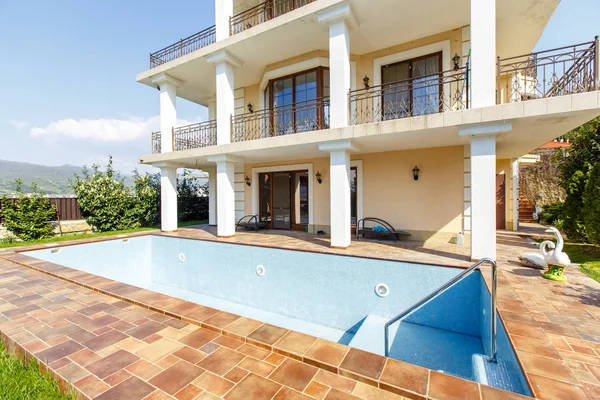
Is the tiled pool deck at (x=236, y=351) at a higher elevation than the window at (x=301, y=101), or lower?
lower

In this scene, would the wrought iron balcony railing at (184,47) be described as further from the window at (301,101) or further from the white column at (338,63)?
the white column at (338,63)

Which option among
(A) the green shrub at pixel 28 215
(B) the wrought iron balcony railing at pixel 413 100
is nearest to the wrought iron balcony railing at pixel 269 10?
(B) the wrought iron balcony railing at pixel 413 100

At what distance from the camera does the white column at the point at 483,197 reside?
18.5ft

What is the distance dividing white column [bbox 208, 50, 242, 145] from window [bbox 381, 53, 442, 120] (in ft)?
17.5

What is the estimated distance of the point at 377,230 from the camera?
8891mm

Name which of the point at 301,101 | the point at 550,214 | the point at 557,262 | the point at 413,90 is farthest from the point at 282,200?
the point at 550,214

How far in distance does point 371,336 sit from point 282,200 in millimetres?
7954

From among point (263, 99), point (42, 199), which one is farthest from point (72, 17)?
point (263, 99)

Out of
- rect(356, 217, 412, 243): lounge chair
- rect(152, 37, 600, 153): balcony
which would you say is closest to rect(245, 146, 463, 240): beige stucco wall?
rect(356, 217, 412, 243): lounge chair

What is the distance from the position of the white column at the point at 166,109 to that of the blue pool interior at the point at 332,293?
4.16 metres

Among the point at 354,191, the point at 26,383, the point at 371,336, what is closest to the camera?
the point at 26,383

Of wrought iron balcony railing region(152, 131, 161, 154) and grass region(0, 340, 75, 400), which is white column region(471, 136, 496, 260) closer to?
grass region(0, 340, 75, 400)

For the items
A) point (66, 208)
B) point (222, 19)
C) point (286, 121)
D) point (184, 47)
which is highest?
point (222, 19)

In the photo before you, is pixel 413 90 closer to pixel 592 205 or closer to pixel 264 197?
pixel 592 205
